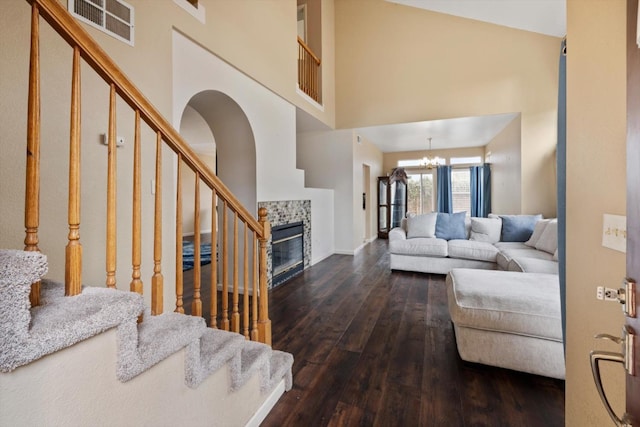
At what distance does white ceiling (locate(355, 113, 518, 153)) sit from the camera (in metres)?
5.27

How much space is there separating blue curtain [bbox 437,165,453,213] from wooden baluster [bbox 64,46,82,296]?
7885 millimetres

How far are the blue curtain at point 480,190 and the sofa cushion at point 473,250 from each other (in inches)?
125

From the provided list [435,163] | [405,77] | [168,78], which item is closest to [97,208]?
[168,78]

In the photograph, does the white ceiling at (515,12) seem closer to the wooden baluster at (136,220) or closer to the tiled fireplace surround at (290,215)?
the tiled fireplace surround at (290,215)

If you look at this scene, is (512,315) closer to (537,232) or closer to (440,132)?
(537,232)

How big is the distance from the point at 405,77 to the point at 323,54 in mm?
1612

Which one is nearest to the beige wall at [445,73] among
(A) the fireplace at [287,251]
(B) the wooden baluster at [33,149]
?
(A) the fireplace at [287,251]

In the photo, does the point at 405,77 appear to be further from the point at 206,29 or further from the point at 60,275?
the point at 60,275

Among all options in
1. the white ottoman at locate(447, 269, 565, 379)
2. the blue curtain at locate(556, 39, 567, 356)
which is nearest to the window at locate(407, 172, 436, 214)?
the white ottoman at locate(447, 269, 565, 379)

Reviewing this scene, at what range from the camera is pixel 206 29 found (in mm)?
2693

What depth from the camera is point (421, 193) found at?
8281 millimetres

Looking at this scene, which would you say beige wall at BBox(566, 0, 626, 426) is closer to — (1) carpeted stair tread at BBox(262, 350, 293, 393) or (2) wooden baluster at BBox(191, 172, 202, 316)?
(1) carpeted stair tread at BBox(262, 350, 293, 393)

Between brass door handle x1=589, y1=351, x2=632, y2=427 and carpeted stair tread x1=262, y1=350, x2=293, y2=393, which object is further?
carpeted stair tread x1=262, y1=350, x2=293, y2=393

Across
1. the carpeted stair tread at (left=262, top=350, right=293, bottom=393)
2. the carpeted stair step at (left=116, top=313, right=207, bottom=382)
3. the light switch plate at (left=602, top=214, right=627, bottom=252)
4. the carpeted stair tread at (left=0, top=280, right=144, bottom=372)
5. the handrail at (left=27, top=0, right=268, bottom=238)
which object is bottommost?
the carpeted stair tread at (left=262, top=350, right=293, bottom=393)
